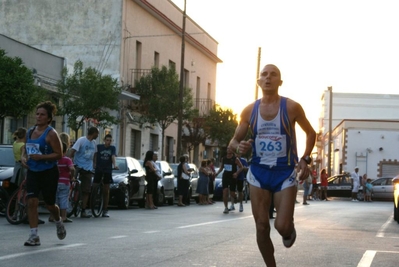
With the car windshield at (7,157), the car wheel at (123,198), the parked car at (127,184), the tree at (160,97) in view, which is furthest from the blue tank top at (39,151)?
the tree at (160,97)

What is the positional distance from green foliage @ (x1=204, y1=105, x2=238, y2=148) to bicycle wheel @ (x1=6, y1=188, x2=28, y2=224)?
37.3 meters

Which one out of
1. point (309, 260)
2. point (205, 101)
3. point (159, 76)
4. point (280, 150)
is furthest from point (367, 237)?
point (205, 101)

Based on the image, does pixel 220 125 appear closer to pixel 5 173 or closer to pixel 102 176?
pixel 102 176

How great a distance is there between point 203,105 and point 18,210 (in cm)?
4233

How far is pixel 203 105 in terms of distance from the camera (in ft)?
191

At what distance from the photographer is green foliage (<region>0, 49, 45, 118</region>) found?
24.8m

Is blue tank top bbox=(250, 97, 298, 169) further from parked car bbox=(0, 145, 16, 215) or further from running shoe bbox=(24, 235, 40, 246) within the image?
parked car bbox=(0, 145, 16, 215)

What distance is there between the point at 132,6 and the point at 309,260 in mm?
33480

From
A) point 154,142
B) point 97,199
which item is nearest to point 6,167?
point 97,199

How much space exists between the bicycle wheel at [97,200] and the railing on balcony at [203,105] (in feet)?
120

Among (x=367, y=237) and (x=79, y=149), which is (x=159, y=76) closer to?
(x=79, y=149)

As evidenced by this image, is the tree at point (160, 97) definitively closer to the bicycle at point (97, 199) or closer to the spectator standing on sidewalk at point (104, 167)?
the spectator standing on sidewalk at point (104, 167)

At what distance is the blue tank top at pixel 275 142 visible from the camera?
832 centimetres

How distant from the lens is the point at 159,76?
43.2m
